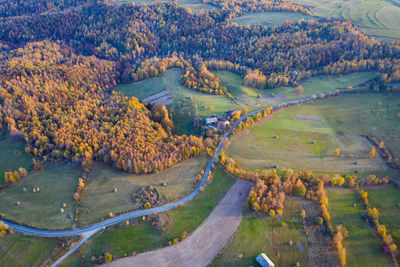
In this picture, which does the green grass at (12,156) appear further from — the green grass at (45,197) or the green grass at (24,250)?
the green grass at (24,250)

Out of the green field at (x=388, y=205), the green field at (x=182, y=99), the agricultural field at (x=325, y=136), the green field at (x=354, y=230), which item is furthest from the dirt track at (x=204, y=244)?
the green field at (x=182, y=99)

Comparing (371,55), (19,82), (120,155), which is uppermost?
(371,55)

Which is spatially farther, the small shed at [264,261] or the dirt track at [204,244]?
the dirt track at [204,244]

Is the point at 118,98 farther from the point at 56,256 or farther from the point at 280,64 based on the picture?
the point at 280,64

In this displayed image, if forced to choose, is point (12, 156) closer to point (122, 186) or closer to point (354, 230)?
point (122, 186)

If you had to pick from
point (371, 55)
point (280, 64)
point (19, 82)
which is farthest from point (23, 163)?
point (371, 55)
